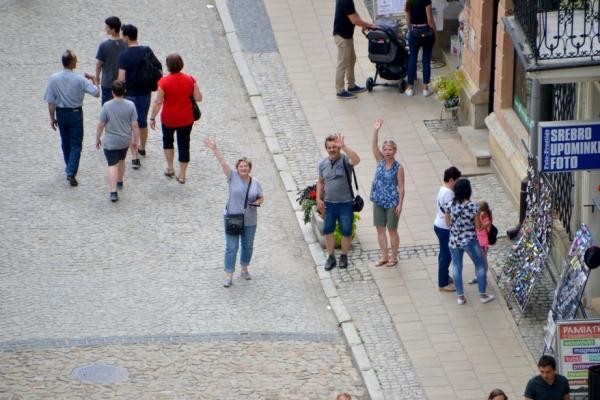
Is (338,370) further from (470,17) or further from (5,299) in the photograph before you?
(470,17)

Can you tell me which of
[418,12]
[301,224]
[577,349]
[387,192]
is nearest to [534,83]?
[387,192]

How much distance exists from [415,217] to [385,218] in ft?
4.93

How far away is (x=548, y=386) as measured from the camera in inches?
431

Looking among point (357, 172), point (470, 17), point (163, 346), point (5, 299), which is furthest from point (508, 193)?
point (5, 299)

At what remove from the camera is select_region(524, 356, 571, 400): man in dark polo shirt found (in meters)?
10.9

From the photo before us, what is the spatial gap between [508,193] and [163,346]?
5.88 m

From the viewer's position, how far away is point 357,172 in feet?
55.8

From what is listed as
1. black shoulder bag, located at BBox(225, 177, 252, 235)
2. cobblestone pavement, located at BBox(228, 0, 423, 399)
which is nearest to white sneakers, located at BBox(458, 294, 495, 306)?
cobblestone pavement, located at BBox(228, 0, 423, 399)

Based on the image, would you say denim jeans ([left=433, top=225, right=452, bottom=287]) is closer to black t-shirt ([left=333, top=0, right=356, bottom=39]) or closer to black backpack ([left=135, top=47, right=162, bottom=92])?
black backpack ([left=135, top=47, right=162, bottom=92])

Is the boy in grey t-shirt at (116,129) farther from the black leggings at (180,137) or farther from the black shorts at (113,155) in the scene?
the black leggings at (180,137)

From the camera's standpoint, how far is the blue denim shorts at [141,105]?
1662 centimetres

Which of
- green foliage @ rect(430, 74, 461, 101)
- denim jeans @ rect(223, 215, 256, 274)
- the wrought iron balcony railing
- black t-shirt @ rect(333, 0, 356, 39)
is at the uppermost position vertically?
the wrought iron balcony railing

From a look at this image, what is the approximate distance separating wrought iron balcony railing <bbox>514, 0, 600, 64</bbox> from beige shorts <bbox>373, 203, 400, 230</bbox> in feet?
9.90

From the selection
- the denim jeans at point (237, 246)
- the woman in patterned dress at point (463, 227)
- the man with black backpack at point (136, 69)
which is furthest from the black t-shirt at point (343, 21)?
the woman in patterned dress at point (463, 227)
